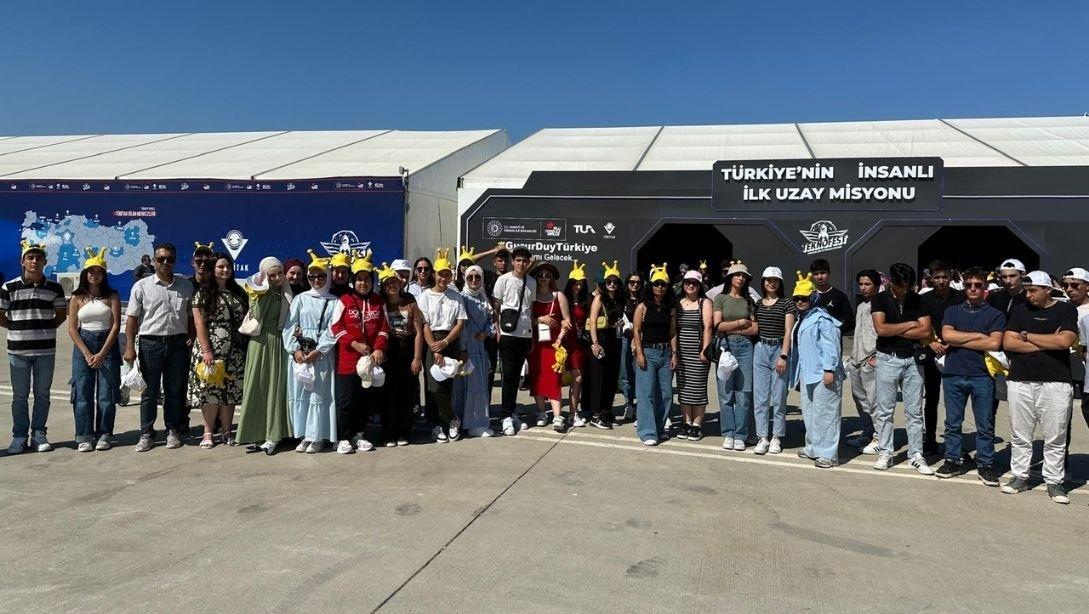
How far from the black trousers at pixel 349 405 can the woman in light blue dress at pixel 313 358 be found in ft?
0.21

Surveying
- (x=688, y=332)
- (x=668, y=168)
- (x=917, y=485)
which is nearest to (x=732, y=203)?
(x=668, y=168)

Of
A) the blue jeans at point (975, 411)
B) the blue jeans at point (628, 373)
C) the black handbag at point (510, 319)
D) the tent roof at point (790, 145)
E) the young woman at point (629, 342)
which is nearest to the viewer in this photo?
the blue jeans at point (975, 411)

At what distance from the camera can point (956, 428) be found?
5.33 m

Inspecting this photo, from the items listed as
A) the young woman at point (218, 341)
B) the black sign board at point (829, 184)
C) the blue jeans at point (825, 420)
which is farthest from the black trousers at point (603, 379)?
the black sign board at point (829, 184)

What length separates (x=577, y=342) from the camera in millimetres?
6824

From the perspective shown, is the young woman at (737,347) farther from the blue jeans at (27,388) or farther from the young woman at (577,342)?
the blue jeans at (27,388)

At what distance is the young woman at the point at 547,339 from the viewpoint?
6.70 meters

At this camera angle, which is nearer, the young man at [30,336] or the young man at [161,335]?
the young man at [30,336]

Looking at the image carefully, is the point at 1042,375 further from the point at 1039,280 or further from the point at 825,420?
the point at 825,420

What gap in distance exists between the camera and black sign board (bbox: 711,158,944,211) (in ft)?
42.2

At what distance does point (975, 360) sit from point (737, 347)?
1.73 m

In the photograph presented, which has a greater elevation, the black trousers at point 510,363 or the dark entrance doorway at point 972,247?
the dark entrance doorway at point 972,247

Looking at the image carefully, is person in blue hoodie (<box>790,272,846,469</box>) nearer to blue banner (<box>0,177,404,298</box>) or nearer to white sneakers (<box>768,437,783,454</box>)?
white sneakers (<box>768,437,783,454</box>)

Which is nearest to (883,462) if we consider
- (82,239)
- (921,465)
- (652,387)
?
(921,465)
